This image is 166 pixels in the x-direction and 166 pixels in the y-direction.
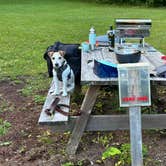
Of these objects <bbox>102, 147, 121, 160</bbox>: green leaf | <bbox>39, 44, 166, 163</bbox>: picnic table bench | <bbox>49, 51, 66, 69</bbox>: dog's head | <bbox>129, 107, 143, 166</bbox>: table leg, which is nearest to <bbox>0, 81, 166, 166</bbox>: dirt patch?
<bbox>102, 147, 121, 160</bbox>: green leaf

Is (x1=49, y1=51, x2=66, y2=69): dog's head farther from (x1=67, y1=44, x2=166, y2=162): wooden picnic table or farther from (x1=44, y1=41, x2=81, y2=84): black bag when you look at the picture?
(x1=44, y1=41, x2=81, y2=84): black bag

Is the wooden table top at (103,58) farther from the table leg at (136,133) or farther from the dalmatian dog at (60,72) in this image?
the table leg at (136,133)

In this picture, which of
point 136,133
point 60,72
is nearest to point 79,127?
point 60,72

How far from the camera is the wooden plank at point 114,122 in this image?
3240mm

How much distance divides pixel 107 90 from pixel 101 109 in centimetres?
66

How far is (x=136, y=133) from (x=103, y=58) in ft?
5.61

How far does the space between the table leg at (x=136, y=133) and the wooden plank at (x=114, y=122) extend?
A: 2.49ft

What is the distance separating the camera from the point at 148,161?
3.03m

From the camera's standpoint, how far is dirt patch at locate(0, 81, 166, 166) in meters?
3.10

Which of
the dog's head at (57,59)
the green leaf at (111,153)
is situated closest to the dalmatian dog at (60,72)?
the dog's head at (57,59)

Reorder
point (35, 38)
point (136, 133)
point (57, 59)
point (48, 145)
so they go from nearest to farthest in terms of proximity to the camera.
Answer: point (136, 133) → point (48, 145) → point (57, 59) → point (35, 38)

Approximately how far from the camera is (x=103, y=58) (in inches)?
159

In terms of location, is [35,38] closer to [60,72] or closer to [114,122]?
[60,72]

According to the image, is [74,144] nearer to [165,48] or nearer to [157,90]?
[157,90]
